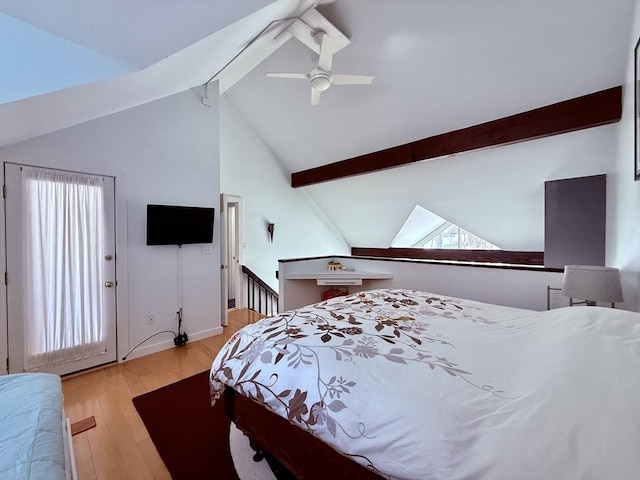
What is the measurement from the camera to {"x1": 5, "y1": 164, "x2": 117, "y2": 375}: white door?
2.28 meters

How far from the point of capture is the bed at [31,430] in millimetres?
836

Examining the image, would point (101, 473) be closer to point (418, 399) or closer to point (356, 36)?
point (418, 399)

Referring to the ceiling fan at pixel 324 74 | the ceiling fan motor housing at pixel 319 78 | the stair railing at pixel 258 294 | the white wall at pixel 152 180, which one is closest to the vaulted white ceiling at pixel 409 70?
the ceiling fan at pixel 324 74

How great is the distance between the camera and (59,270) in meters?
2.48

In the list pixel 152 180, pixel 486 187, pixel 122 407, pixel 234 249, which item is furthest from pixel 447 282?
pixel 152 180

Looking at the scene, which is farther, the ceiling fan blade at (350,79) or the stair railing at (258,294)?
the stair railing at (258,294)

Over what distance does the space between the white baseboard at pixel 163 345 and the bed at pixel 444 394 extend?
2.13 metres

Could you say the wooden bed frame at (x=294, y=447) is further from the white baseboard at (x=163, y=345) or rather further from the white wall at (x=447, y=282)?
the white wall at (x=447, y=282)

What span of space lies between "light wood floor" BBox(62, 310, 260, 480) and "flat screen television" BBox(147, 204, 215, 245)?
53.7 inches

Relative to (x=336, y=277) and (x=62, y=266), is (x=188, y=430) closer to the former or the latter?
(x=62, y=266)

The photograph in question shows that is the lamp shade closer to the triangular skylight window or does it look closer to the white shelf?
the white shelf

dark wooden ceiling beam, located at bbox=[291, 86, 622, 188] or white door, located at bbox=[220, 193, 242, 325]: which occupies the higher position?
dark wooden ceiling beam, located at bbox=[291, 86, 622, 188]

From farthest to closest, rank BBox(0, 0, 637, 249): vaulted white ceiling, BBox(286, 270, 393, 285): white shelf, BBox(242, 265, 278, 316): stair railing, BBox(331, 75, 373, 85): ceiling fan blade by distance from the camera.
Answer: BBox(242, 265, 278, 316): stair railing < BBox(286, 270, 393, 285): white shelf < BBox(331, 75, 373, 85): ceiling fan blade < BBox(0, 0, 637, 249): vaulted white ceiling

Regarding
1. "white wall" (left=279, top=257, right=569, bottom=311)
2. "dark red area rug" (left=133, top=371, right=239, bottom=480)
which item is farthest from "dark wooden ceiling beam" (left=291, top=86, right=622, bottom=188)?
"dark red area rug" (left=133, top=371, right=239, bottom=480)
